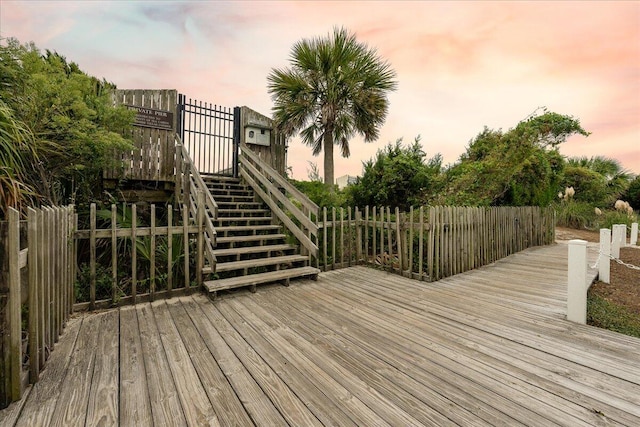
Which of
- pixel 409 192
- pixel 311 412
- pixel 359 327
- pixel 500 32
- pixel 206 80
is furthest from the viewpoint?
pixel 409 192

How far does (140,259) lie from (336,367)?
467cm

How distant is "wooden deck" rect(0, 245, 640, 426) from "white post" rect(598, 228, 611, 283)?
178 centimetres

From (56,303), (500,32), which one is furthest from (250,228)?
(500,32)

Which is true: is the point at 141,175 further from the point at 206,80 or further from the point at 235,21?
the point at 235,21

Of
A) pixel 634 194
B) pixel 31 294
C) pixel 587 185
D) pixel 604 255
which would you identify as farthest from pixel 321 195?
pixel 634 194

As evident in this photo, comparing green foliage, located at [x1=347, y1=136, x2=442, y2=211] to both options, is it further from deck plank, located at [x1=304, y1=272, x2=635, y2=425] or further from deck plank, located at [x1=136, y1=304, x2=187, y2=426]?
deck plank, located at [x1=136, y1=304, x2=187, y2=426]

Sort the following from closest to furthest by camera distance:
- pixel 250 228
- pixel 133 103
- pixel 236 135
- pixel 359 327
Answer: pixel 359 327, pixel 250 228, pixel 133 103, pixel 236 135

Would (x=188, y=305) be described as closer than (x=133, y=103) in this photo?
Yes

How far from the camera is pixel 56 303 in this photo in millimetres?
2623

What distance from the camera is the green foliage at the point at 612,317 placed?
3034 millimetres

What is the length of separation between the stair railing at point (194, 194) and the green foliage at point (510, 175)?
6375 mm

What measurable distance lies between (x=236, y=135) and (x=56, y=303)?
23.1ft

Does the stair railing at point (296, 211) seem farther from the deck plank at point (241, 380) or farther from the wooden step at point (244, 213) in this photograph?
the deck plank at point (241, 380)

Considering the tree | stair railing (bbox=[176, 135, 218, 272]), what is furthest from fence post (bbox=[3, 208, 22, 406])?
the tree
